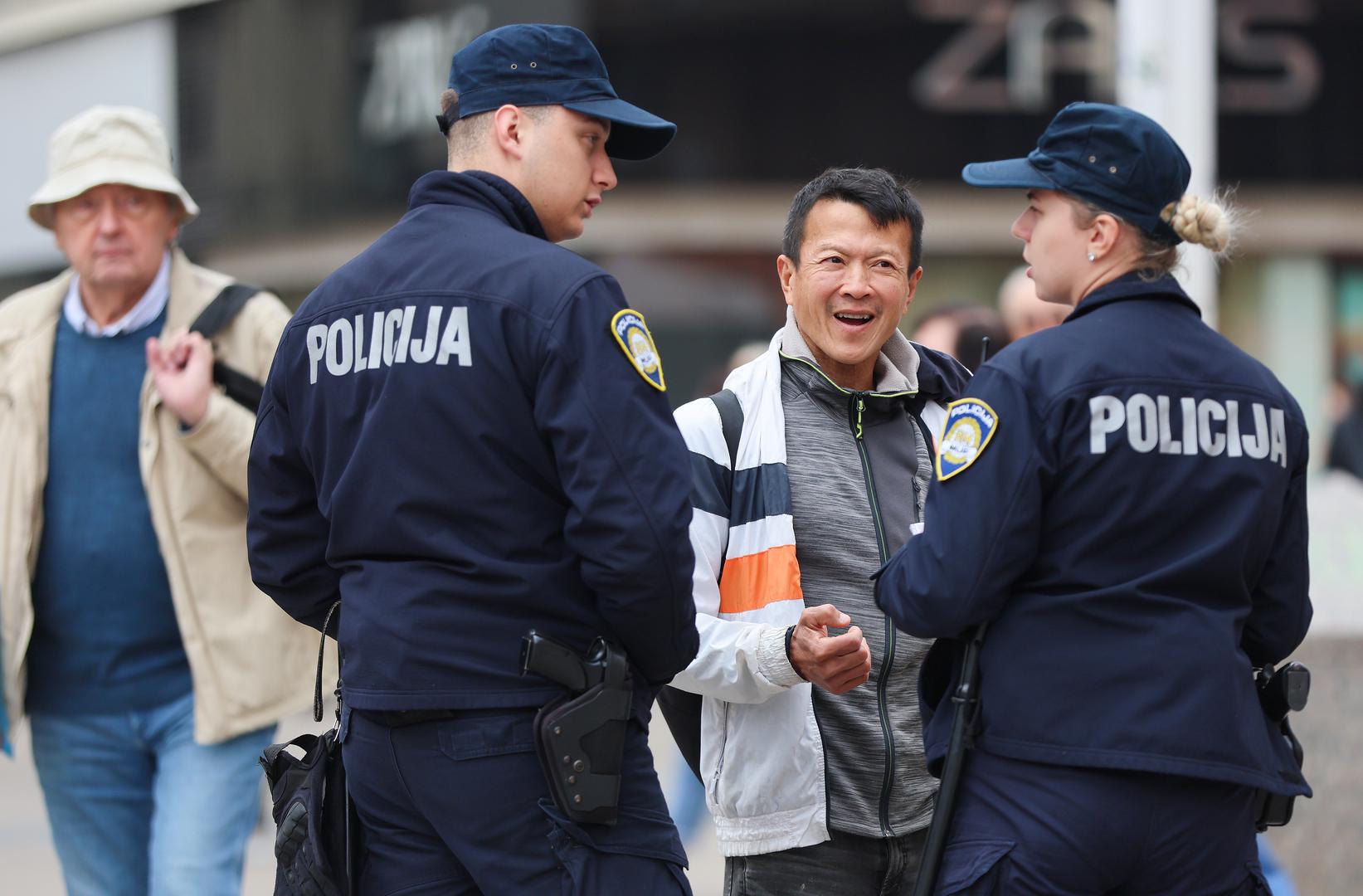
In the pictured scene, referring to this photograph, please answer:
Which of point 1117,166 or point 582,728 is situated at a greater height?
point 1117,166

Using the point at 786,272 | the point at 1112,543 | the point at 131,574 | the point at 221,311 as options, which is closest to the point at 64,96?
the point at 221,311

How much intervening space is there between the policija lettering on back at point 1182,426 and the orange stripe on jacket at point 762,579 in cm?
72

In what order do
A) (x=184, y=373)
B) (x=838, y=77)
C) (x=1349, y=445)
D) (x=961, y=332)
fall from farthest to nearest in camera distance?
(x=838, y=77) < (x=1349, y=445) < (x=961, y=332) < (x=184, y=373)

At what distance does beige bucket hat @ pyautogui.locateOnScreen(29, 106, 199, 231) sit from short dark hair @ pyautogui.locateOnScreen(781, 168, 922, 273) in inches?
66.6

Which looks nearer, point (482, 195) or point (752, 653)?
point (482, 195)

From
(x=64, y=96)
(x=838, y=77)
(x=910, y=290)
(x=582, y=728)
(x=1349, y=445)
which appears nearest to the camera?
(x=582, y=728)

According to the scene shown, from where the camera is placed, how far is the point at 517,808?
8.85ft

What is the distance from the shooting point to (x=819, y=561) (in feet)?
10.8

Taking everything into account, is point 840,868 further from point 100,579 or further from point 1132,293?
point 100,579

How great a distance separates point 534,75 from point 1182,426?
4.09ft

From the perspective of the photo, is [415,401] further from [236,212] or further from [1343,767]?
[236,212]

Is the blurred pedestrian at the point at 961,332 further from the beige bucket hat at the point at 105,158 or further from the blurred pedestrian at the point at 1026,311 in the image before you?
the beige bucket hat at the point at 105,158

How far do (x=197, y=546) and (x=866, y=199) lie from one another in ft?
5.96

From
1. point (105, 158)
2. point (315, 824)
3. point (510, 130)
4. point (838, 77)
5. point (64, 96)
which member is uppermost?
point (838, 77)
